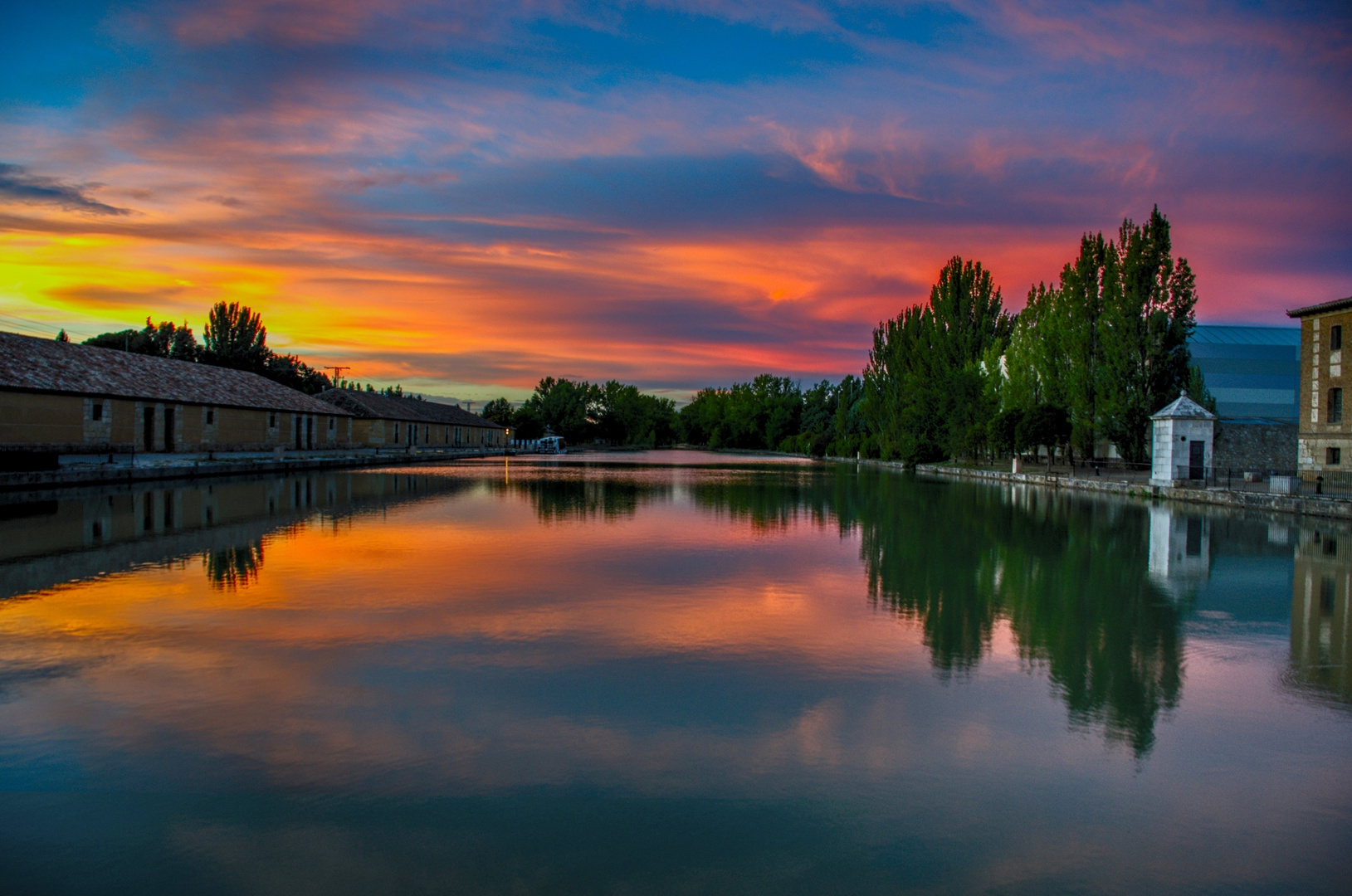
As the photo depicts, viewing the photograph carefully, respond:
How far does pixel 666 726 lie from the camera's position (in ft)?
17.8

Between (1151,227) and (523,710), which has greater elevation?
(1151,227)

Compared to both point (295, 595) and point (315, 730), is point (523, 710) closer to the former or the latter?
point (315, 730)

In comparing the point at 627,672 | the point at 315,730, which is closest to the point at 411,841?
the point at 315,730

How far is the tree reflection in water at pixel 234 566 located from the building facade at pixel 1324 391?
29269 mm

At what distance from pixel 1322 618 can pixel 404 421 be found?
6240 centimetres

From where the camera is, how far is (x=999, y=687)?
20.9ft

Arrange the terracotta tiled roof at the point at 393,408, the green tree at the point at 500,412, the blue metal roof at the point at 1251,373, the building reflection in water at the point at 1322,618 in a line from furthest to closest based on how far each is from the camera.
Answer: the green tree at the point at 500,412
the terracotta tiled roof at the point at 393,408
the blue metal roof at the point at 1251,373
the building reflection in water at the point at 1322,618

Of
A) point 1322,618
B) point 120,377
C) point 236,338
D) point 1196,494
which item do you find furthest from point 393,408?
point 1322,618

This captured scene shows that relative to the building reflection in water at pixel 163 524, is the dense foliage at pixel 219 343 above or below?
above

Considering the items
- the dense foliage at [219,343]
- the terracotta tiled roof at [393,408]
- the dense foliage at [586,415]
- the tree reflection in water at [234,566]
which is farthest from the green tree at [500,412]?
the tree reflection in water at [234,566]

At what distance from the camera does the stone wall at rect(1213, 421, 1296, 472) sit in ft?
124

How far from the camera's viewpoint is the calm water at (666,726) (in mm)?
3857

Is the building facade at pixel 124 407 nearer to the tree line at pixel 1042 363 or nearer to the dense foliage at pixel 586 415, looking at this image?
the tree line at pixel 1042 363

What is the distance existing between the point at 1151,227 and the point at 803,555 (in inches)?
1052
